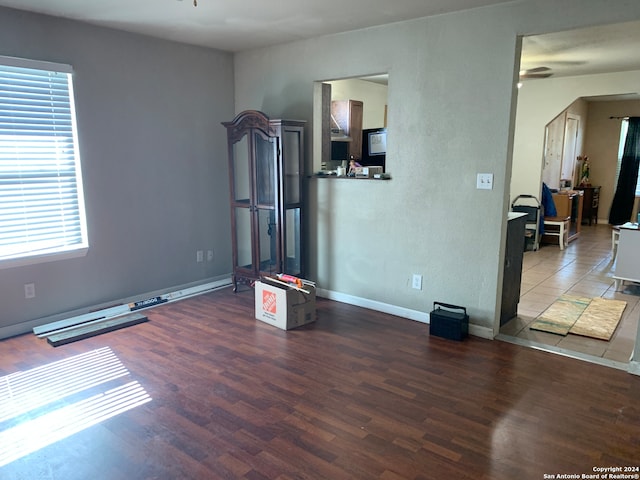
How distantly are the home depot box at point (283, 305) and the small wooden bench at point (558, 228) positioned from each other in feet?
15.5

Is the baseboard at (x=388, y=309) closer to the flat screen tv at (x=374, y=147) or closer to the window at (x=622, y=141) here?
the flat screen tv at (x=374, y=147)

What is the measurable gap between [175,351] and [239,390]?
30.7 inches

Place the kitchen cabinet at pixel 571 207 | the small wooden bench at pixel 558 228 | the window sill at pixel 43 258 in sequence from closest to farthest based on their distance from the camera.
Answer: the window sill at pixel 43 258 < the small wooden bench at pixel 558 228 < the kitchen cabinet at pixel 571 207

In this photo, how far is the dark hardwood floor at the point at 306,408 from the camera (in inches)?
81.8

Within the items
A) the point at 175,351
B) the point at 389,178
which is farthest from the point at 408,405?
the point at 389,178

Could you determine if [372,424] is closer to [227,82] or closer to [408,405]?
[408,405]

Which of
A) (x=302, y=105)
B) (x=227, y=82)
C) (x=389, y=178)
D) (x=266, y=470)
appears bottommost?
(x=266, y=470)

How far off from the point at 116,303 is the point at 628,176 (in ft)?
30.8

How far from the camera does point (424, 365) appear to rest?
3.04 meters

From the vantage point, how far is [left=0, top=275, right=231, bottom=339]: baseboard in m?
3.54

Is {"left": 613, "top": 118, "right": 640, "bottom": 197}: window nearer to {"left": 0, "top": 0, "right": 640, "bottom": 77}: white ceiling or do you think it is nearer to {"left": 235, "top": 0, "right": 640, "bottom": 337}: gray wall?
{"left": 0, "top": 0, "right": 640, "bottom": 77}: white ceiling

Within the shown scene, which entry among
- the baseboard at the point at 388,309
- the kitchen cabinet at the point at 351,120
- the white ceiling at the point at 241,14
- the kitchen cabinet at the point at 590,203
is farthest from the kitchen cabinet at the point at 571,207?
the white ceiling at the point at 241,14

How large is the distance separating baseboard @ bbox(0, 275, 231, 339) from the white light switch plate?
2.77 metres

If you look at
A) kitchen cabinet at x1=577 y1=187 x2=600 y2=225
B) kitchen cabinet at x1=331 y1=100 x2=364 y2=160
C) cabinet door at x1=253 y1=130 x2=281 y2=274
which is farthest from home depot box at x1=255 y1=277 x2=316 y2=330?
kitchen cabinet at x1=577 y1=187 x2=600 y2=225
